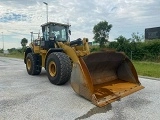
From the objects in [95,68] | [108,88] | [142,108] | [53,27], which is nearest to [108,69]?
[95,68]

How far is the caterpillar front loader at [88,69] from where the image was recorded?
5139 mm

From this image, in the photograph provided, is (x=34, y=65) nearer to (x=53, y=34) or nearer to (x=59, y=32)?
(x=53, y=34)

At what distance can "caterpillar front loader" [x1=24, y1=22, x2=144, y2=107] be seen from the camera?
5.14 meters

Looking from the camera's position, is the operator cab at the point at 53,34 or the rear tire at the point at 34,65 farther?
the rear tire at the point at 34,65

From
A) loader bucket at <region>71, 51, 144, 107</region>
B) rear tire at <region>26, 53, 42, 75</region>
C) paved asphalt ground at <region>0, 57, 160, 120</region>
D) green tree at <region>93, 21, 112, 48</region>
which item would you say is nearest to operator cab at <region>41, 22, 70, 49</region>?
rear tire at <region>26, 53, 42, 75</region>

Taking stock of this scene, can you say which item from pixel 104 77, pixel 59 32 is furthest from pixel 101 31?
pixel 104 77

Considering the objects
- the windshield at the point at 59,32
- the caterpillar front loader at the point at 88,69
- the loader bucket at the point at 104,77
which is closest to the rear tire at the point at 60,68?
the caterpillar front loader at the point at 88,69

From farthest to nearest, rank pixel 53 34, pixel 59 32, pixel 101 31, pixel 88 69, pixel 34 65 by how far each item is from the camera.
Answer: pixel 101 31, pixel 34 65, pixel 59 32, pixel 53 34, pixel 88 69

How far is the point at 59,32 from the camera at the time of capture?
29.1 ft

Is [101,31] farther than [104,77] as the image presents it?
Yes

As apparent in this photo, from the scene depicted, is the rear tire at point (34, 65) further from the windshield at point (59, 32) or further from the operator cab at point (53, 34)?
the windshield at point (59, 32)

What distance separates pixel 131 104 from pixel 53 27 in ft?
16.6

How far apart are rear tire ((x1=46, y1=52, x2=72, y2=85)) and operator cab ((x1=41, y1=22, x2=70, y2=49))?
1.37 meters

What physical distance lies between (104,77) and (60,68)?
4.74 ft
